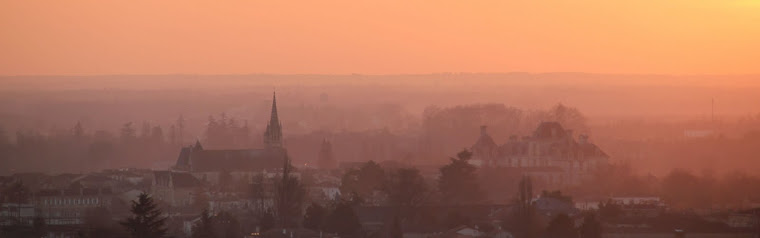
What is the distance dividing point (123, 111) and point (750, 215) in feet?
313

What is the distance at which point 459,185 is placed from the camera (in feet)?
228

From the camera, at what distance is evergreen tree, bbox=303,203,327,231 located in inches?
2302

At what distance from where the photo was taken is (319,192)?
7400 cm

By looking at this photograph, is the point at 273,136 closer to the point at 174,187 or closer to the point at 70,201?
the point at 174,187

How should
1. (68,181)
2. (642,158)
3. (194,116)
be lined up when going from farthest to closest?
(194,116) < (642,158) < (68,181)

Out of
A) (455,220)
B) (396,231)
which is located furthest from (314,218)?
(455,220)

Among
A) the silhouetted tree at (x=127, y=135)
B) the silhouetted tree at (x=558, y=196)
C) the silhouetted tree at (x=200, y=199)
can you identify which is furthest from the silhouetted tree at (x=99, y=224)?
the silhouetted tree at (x=127, y=135)

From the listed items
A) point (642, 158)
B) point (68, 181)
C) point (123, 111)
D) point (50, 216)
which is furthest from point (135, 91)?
point (50, 216)

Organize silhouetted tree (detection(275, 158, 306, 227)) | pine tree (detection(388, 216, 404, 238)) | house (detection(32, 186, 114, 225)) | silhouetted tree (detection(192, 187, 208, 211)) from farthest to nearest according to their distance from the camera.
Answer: silhouetted tree (detection(192, 187, 208, 211)), house (detection(32, 186, 114, 225)), silhouetted tree (detection(275, 158, 306, 227)), pine tree (detection(388, 216, 404, 238))

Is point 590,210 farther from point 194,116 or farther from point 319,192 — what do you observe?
point 194,116

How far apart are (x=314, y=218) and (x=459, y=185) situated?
1138cm

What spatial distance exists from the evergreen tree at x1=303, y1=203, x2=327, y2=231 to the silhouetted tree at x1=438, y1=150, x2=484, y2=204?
29.0 ft

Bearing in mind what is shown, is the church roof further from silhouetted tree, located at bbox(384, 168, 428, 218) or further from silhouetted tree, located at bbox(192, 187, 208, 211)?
silhouetted tree, located at bbox(384, 168, 428, 218)

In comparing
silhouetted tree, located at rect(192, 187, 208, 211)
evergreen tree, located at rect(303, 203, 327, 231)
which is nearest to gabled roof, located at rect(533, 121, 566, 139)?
silhouetted tree, located at rect(192, 187, 208, 211)
